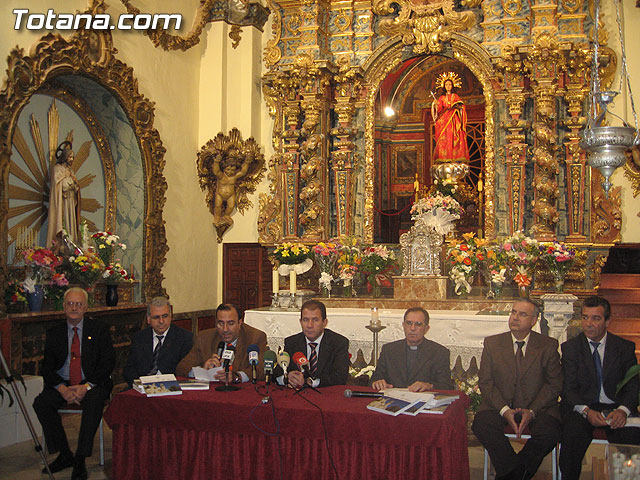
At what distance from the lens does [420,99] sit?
11766 mm

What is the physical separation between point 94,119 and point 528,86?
19.4ft

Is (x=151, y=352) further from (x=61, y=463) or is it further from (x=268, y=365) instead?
(x=268, y=365)

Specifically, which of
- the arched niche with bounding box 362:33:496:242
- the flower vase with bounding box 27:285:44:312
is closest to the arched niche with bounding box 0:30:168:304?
the flower vase with bounding box 27:285:44:312

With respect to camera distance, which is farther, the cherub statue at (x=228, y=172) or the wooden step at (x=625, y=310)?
the cherub statue at (x=228, y=172)

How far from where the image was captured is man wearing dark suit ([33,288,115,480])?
585cm

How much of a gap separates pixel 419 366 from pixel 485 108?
5.95 metres

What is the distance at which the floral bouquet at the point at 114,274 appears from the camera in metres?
8.70

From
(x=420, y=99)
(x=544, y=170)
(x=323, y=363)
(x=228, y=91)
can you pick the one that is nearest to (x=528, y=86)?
(x=544, y=170)

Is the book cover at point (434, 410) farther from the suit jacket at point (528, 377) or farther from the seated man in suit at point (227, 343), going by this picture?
the seated man in suit at point (227, 343)

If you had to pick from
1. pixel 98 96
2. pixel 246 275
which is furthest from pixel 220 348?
pixel 246 275

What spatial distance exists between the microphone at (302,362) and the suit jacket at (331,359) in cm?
27

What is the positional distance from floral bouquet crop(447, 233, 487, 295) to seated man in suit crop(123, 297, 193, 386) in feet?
13.4

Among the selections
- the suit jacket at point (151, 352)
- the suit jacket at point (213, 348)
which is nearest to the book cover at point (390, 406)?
the suit jacket at point (213, 348)

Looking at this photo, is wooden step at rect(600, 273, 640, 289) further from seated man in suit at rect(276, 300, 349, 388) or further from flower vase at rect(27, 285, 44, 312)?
flower vase at rect(27, 285, 44, 312)
